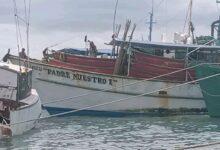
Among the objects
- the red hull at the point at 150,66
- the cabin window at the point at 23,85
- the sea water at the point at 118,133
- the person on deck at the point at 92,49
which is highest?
the person on deck at the point at 92,49

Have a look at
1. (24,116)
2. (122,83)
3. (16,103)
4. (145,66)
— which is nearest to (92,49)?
(145,66)

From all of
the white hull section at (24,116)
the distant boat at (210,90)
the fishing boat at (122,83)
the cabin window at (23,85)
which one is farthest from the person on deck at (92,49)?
the white hull section at (24,116)

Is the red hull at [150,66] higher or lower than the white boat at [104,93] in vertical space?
higher

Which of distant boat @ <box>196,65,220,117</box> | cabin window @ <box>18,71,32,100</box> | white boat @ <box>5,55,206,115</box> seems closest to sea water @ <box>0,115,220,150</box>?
distant boat @ <box>196,65,220,117</box>

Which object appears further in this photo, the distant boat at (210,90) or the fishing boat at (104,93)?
the fishing boat at (104,93)

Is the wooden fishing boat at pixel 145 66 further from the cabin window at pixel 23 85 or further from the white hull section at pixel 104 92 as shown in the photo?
the cabin window at pixel 23 85

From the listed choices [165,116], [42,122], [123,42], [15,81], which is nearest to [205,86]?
[165,116]

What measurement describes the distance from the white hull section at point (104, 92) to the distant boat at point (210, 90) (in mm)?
1479

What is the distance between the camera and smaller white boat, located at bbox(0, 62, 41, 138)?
19.4 m

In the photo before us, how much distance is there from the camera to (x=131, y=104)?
28.5m

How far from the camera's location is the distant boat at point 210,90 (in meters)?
26.1

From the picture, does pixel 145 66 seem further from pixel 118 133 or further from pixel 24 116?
pixel 24 116

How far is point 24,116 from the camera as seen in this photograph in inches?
799

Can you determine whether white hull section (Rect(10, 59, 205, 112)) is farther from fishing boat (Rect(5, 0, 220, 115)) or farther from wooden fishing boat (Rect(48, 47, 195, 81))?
wooden fishing boat (Rect(48, 47, 195, 81))
